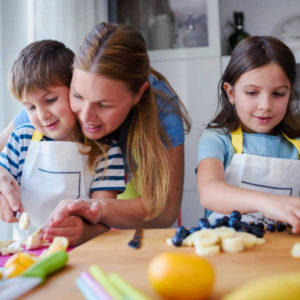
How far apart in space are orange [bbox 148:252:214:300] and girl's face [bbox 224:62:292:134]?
33.4 inches

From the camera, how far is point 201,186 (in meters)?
1.19

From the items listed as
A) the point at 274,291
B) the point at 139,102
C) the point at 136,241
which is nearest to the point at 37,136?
the point at 139,102

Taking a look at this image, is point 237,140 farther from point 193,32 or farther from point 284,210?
point 193,32

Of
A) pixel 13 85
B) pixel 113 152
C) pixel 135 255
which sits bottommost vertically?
pixel 135 255

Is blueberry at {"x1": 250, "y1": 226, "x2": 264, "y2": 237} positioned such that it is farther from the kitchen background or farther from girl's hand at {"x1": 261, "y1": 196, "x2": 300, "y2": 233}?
the kitchen background

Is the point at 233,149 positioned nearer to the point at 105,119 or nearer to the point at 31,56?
the point at 105,119

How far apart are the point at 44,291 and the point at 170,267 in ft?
0.58

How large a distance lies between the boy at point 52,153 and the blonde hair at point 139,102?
66mm

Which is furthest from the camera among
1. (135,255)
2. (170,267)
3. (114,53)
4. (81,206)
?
(114,53)

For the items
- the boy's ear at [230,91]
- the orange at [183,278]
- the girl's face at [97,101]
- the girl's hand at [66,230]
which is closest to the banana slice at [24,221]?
the girl's hand at [66,230]

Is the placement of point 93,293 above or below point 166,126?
below

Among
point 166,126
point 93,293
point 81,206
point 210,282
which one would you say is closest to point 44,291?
point 93,293

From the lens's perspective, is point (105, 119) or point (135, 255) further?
point (105, 119)

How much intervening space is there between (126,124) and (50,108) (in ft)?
0.78
